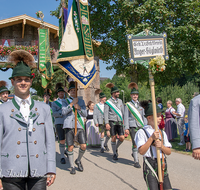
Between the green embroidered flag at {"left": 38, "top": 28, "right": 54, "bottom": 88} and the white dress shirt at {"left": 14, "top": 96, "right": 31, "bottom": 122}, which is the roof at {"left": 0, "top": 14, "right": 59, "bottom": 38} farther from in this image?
the white dress shirt at {"left": 14, "top": 96, "right": 31, "bottom": 122}

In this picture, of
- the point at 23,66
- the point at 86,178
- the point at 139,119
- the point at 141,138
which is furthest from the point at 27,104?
the point at 139,119

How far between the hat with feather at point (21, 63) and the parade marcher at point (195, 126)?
1.95 meters

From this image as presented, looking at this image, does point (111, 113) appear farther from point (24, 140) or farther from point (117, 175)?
point (24, 140)

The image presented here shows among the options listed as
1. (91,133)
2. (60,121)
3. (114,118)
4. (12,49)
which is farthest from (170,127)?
(12,49)

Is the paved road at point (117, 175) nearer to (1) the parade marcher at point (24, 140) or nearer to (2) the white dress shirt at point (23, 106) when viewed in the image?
(1) the parade marcher at point (24, 140)

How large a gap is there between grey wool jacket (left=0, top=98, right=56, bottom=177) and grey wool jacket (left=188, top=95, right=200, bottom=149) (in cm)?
164

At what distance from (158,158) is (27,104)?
1.72 meters

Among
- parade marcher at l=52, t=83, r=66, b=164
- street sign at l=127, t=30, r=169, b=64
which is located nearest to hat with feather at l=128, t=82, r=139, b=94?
parade marcher at l=52, t=83, r=66, b=164

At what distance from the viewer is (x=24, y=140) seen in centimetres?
229

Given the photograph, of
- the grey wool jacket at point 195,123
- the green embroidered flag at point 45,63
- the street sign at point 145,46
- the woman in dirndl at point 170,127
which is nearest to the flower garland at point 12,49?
the green embroidered flag at point 45,63

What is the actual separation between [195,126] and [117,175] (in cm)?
301

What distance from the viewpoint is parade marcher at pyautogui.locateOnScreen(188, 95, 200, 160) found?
2695mm

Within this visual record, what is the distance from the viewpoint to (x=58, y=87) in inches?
287

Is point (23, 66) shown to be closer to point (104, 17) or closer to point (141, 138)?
point (141, 138)
